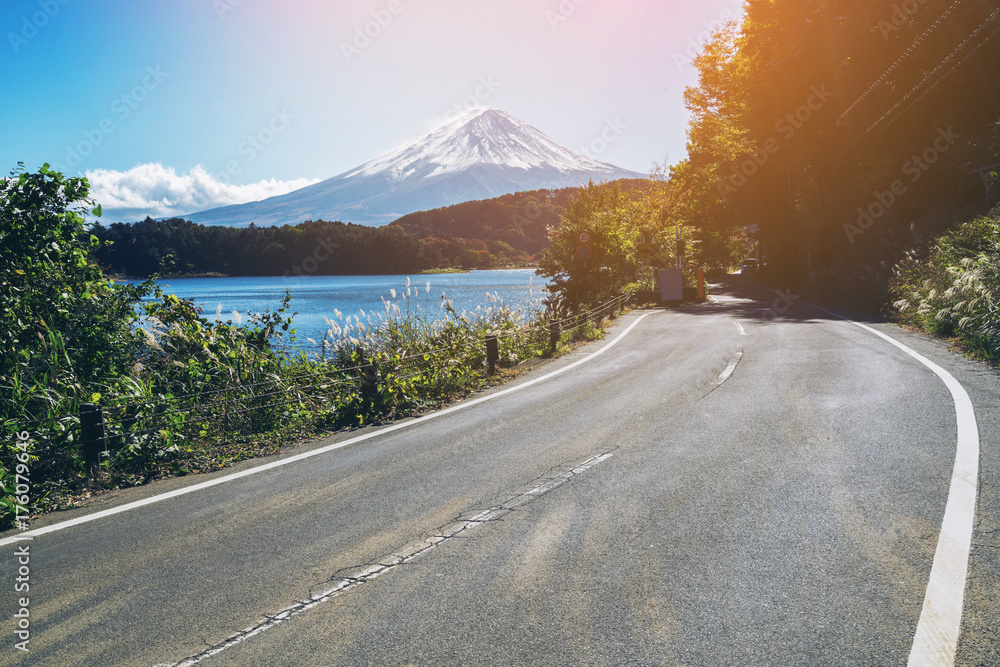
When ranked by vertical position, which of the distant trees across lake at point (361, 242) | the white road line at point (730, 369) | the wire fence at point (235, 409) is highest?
the distant trees across lake at point (361, 242)

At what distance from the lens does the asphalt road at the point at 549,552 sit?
→ 10.0 feet

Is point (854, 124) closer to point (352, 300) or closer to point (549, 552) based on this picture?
point (352, 300)

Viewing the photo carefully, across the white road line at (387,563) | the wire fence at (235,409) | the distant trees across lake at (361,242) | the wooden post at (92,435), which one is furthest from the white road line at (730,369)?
the distant trees across lake at (361,242)

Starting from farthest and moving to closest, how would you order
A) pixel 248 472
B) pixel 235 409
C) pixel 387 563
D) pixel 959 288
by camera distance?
pixel 959 288, pixel 235 409, pixel 248 472, pixel 387 563

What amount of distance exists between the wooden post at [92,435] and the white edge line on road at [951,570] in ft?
22.5

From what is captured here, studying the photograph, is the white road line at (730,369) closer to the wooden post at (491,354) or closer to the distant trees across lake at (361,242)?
the wooden post at (491,354)

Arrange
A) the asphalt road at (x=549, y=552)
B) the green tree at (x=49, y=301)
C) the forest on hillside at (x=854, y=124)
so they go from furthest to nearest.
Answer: the forest on hillside at (x=854, y=124)
the green tree at (x=49, y=301)
the asphalt road at (x=549, y=552)

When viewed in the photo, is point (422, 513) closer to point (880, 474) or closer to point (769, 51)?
point (880, 474)

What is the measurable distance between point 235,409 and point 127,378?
4.23 feet

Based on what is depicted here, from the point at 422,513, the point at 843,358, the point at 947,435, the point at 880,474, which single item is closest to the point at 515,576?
the point at 422,513

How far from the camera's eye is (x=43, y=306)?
7051 millimetres

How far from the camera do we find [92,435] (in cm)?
593

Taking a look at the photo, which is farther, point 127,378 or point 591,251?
point 591,251

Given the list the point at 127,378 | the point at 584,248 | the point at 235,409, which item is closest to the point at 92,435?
the point at 127,378
